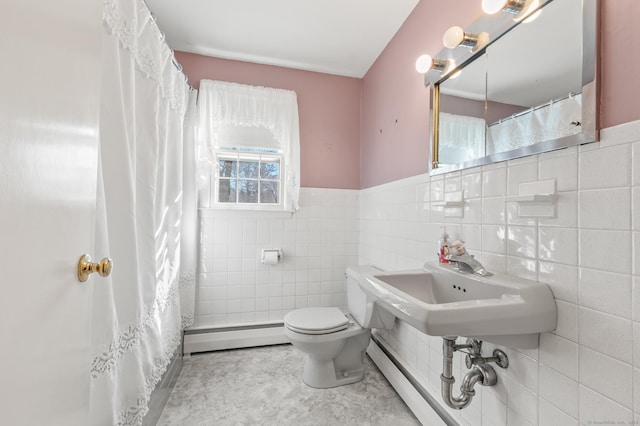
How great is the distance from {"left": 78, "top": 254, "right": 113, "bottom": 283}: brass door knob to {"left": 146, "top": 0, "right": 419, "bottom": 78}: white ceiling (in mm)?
1791

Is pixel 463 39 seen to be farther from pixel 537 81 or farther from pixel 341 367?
pixel 341 367

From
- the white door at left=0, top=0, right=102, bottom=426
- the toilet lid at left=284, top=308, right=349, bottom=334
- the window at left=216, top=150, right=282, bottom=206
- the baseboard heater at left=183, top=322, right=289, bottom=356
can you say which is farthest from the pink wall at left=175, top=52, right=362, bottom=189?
the white door at left=0, top=0, right=102, bottom=426

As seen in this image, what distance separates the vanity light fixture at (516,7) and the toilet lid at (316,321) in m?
1.73

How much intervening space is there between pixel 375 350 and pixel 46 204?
2067 mm

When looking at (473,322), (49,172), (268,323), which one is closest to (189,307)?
(268,323)

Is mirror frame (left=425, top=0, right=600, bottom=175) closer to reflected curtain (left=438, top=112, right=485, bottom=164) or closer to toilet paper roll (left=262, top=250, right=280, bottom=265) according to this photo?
reflected curtain (left=438, top=112, right=485, bottom=164)

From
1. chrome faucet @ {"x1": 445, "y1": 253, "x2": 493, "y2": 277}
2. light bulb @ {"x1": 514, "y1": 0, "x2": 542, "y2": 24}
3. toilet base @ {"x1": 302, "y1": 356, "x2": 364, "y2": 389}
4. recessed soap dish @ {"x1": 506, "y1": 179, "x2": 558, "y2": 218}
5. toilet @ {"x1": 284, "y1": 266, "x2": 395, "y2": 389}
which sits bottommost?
toilet base @ {"x1": 302, "y1": 356, "x2": 364, "y2": 389}

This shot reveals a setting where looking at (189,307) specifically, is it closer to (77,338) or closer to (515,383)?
(77,338)

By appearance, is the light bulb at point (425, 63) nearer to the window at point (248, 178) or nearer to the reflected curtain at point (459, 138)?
the reflected curtain at point (459, 138)

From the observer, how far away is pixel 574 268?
820 mm

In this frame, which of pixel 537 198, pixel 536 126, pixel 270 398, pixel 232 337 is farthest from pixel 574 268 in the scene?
pixel 232 337

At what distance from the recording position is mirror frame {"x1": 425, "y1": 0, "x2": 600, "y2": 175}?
2.60ft

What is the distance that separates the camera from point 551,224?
0.89m

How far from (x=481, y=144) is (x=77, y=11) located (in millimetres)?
1405
